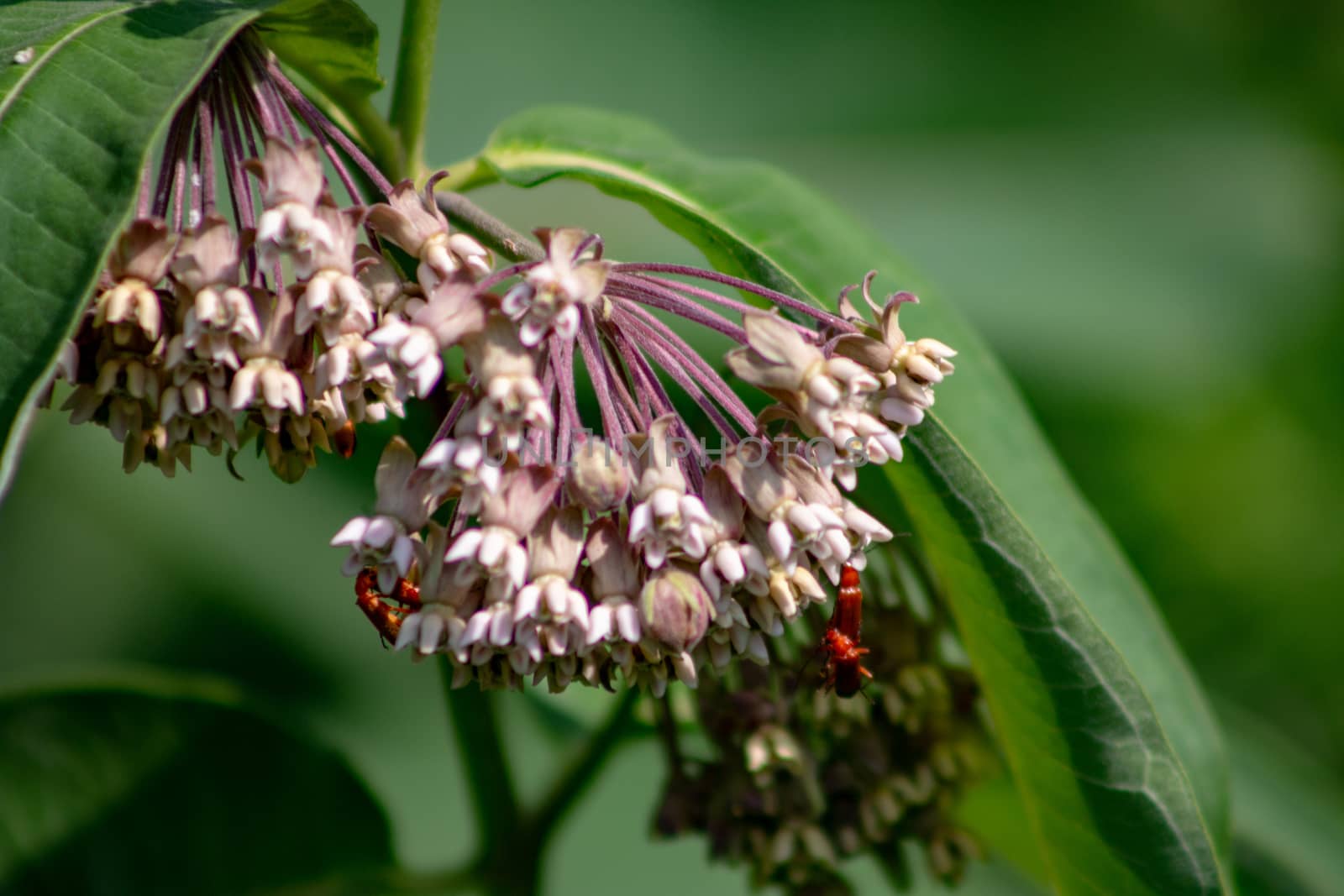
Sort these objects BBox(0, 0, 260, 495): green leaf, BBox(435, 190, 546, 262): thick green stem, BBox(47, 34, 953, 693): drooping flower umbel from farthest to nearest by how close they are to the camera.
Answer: BBox(435, 190, 546, 262): thick green stem < BBox(47, 34, 953, 693): drooping flower umbel < BBox(0, 0, 260, 495): green leaf

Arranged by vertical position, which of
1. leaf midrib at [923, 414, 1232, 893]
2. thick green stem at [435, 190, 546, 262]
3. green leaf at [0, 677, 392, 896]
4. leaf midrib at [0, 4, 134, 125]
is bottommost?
green leaf at [0, 677, 392, 896]

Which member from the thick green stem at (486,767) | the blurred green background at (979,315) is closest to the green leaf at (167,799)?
the thick green stem at (486,767)

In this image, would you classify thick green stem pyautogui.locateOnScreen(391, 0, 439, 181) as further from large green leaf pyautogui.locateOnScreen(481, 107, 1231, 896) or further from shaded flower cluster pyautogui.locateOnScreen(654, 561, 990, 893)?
shaded flower cluster pyautogui.locateOnScreen(654, 561, 990, 893)

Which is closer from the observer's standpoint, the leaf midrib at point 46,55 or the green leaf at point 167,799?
the leaf midrib at point 46,55

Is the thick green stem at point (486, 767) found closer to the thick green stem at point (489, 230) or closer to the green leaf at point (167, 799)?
the green leaf at point (167, 799)

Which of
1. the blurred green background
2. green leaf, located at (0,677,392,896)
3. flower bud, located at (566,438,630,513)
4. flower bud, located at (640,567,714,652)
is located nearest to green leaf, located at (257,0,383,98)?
flower bud, located at (566,438,630,513)
